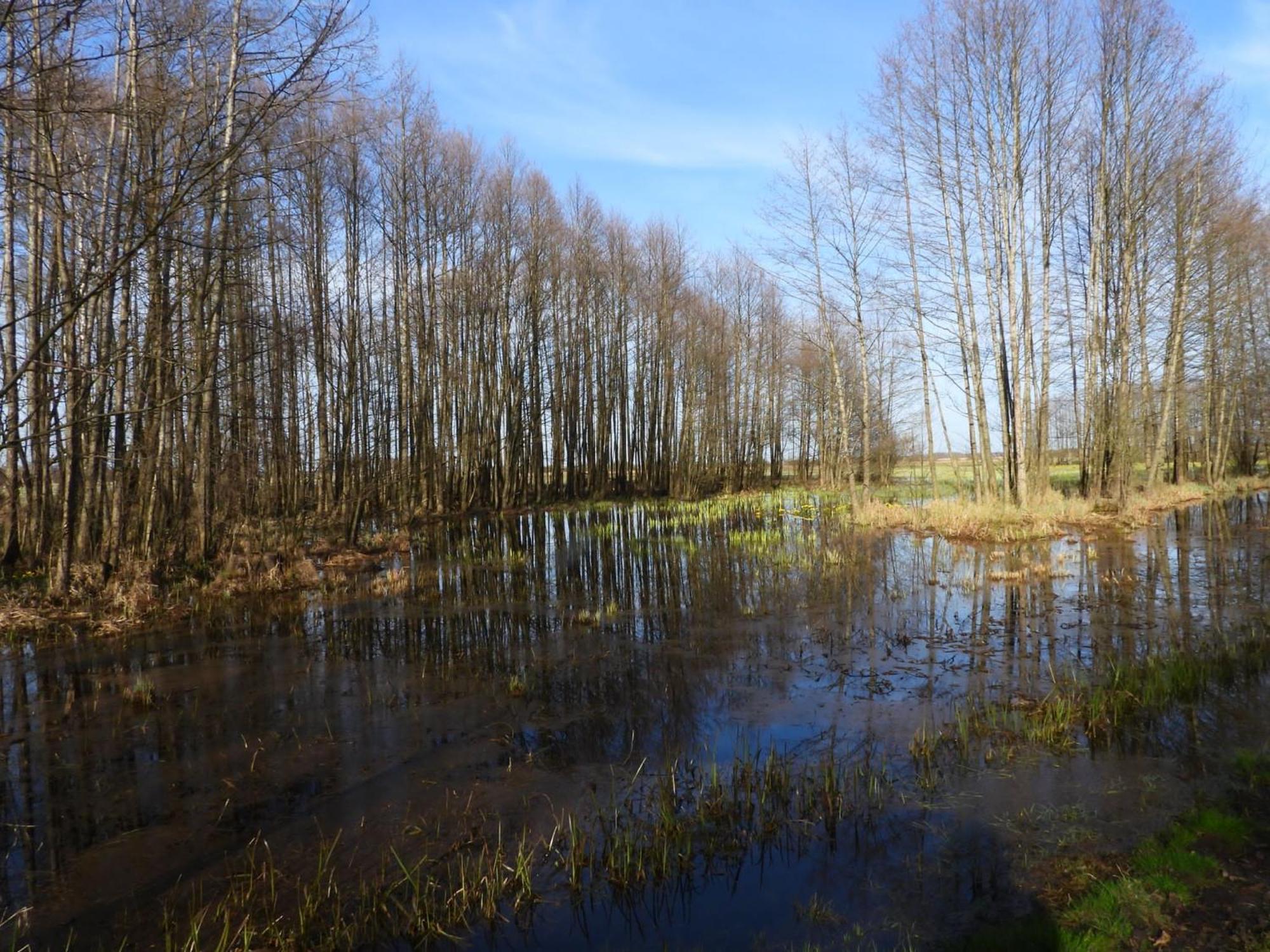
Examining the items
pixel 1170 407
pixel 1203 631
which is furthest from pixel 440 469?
pixel 1170 407

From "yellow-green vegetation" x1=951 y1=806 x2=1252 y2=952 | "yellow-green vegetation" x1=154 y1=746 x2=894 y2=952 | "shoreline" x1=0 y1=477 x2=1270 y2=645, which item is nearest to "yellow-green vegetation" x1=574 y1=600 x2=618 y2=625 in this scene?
"shoreline" x1=0 y1=477 x2=1270 y2=645

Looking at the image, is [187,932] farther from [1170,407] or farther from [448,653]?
[1170,407]

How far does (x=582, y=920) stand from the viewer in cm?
348

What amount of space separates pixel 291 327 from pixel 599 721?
11356 millimetres

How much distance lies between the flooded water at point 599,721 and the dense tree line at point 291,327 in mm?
2385

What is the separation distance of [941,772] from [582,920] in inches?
105

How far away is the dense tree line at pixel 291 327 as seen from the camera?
15.3 feet

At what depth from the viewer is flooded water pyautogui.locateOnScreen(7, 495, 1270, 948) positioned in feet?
12.1

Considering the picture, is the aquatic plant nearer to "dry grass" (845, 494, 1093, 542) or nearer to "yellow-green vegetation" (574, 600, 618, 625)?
"yellow-green vegetation" (574, 600, 618, 625)

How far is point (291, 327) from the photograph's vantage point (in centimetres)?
1405

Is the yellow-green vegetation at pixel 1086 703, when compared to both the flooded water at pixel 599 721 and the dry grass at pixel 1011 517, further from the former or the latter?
the dry grass at pixel 1011 517

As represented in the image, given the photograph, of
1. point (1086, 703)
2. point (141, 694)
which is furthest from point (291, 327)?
point (1086, 703)

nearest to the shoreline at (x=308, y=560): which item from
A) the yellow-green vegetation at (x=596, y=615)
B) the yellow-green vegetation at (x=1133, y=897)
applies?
the yellow-green vegetation at (x=596, y=615)

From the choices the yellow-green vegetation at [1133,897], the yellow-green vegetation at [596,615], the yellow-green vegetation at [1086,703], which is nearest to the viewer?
the yellow-green vegetation at [1133,897]
